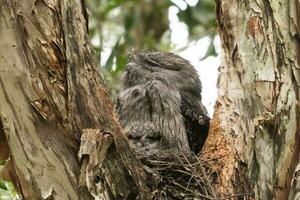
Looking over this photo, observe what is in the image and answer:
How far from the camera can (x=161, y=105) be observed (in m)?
5.11

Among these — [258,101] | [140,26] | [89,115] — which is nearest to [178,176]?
[258,101]

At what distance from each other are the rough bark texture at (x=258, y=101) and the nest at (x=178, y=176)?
0.30 ft

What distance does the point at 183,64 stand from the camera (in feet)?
18.3

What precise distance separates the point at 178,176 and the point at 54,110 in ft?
3.75

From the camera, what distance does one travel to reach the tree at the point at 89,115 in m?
3.32

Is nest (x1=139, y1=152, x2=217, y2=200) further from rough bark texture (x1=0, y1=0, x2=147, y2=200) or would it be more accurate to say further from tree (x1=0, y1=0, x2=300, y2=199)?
rough bark texture (x1=0, y1=0, x2=147, y2=200)

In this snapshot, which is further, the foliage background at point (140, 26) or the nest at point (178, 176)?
the foliage background at point (140, 26)

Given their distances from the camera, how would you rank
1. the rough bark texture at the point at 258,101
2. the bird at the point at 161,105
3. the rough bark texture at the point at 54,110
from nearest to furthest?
1. the rough bark texture at the point at 54,110
2. the rough bark texture at the point at 258,101
3. the bird at the point at 161,105

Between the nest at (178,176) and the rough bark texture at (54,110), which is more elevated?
the rough bark texture at (54,110)

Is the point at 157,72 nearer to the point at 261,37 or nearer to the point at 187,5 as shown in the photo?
the point at 261,37

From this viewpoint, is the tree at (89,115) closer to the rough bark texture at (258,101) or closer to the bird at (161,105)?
the rough bark texture at (258,101)

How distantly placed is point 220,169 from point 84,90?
1.08 meters

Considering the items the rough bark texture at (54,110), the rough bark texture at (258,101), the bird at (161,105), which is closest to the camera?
the rough bark texture at (54,110)

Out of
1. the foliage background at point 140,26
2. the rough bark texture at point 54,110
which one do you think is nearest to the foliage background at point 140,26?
the foliage background at point 140,26
